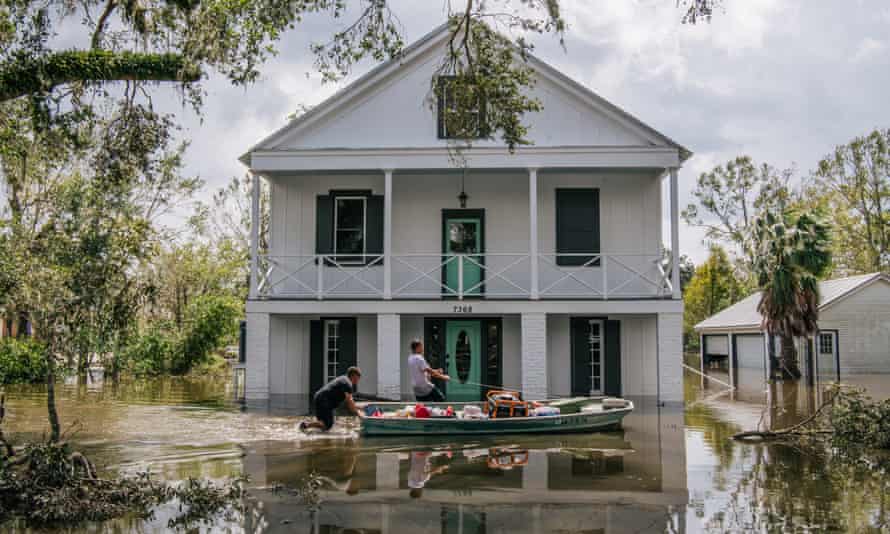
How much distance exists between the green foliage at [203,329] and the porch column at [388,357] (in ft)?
38.0

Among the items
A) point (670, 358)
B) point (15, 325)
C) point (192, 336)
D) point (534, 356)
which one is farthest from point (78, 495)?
point (15, 325)

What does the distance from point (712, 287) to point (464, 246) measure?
97.1ft

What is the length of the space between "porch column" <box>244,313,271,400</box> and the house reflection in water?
568 cm

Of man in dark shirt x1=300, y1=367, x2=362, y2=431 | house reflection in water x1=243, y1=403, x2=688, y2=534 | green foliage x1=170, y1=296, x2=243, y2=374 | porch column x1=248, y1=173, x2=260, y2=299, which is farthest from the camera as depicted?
green foliage x1=170, y1=296, x2=243, y2=374

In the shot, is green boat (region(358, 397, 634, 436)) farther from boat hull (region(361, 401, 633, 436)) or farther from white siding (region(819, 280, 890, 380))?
white siding (region(819, 280, 890, 380))

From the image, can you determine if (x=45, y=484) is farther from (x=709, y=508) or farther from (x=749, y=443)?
(x=749, y=443)

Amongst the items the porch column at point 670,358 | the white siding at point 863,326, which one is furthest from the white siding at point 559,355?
the white siding at point 863,326

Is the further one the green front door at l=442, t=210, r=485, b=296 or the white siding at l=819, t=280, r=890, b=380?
the white siding at l=819, t=280, r=890, b=380

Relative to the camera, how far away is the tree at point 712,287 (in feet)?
144

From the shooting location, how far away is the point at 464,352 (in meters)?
18.2

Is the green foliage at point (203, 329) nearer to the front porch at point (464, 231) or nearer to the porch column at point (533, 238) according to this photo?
the front porch at point (464, 231)

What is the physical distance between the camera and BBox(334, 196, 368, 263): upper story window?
18.3 meters

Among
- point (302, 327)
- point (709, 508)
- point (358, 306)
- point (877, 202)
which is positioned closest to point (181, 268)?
point (302, 327)

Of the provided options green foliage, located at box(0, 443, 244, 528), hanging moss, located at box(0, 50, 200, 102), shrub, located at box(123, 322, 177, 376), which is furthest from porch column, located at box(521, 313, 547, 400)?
shrub, located at box(123, 322, 177, 376)
